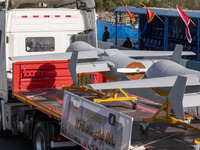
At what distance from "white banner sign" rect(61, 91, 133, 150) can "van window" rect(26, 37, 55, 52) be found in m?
5.06

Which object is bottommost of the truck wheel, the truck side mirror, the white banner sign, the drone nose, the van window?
the truck wheel

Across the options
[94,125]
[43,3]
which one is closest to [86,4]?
[43,3]

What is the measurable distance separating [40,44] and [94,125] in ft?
21.5

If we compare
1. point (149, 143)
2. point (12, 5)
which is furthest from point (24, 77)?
point (149, 143)

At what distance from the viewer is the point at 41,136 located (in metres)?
11.4

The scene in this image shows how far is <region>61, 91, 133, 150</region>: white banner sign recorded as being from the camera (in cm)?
808

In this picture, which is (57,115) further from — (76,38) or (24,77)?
(76,38)

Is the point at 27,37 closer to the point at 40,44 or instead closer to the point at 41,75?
the point at 40,44

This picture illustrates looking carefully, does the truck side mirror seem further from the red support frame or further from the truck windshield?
the red support frame

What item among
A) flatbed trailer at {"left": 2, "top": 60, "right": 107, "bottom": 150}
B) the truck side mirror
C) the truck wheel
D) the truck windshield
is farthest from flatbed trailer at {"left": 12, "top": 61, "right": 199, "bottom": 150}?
the truck windshield

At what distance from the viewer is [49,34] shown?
15008mm

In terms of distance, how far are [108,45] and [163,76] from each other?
23.5m

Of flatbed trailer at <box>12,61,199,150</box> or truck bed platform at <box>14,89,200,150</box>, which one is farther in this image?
flatbed trailer at <box>12,61,199,150</box>

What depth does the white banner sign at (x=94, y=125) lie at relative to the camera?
8076 millimetres
